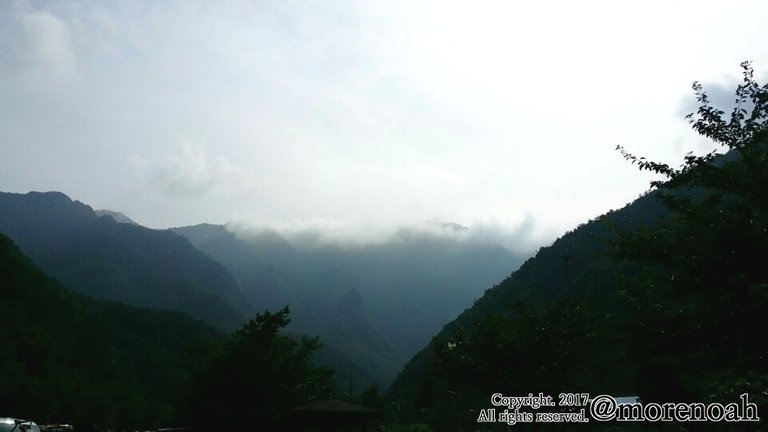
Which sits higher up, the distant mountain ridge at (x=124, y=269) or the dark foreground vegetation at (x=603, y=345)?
the distant mountain ridge at (x=124, y=269)

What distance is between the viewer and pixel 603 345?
20516 millimetres

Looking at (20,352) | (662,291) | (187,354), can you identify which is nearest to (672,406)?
(662,291)

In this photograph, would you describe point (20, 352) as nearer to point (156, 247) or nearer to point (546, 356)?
point (546, 356)

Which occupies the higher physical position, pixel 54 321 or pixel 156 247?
pixel 156 247

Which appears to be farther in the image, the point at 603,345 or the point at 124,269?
the point at 124,269

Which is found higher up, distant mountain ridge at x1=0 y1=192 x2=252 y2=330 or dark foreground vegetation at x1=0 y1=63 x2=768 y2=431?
distant mountain ridge at x1=0 y1=192 x2=252 y2=330

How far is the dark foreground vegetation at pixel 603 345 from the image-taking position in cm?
829

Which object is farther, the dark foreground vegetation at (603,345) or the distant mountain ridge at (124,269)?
the distant mountain ridge at (124,269)

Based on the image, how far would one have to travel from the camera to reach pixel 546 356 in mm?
21125

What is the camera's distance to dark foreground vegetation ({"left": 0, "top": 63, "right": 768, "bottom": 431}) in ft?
27.2

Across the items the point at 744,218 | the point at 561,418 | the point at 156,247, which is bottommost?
the point at 561,418

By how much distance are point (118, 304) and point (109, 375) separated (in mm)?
43115

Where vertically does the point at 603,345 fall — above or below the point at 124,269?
below

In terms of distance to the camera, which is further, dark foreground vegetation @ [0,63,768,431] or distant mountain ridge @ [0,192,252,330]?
distant mountain ridge @ [0,192,252,330]
